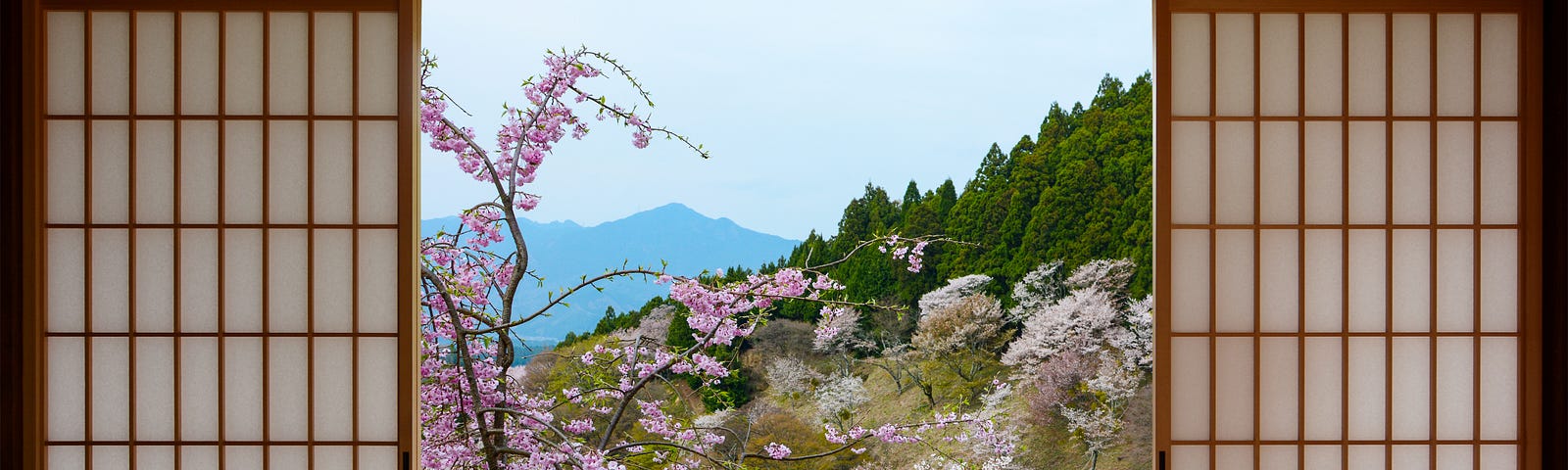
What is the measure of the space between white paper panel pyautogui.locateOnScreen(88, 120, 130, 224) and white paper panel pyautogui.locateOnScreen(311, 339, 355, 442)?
581mm

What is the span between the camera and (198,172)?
2.12 m

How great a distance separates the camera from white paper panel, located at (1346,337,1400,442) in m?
2.15

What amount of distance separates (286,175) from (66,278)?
0.59m

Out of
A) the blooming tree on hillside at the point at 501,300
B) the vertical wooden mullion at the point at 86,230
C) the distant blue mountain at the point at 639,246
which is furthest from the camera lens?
the distant blue mountain at the point at 639,246

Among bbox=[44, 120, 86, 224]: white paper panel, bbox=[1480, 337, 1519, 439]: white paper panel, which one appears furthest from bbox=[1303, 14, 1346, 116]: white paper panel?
bbox=[44, 120, 86, 224]: white paper panel

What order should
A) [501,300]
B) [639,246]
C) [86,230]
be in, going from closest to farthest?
[86,230]
[501,300]
[639,246]

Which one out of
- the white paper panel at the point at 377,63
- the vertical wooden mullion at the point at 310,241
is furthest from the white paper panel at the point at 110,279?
the white paper panel at the point at 377,63

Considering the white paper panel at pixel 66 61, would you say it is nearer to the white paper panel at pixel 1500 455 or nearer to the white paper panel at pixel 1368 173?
the white paper panel at pixel 1368 173

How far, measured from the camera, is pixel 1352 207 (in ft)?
7.02

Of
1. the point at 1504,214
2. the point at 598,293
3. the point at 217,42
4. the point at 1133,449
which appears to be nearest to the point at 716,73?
the point at 598,293

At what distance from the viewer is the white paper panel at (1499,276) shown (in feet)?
7.03

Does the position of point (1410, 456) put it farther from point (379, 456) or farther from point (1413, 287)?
point (379, 456)

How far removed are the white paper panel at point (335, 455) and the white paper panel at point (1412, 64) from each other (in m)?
2.73

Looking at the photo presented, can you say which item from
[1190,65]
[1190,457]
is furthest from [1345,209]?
[1190,457]
